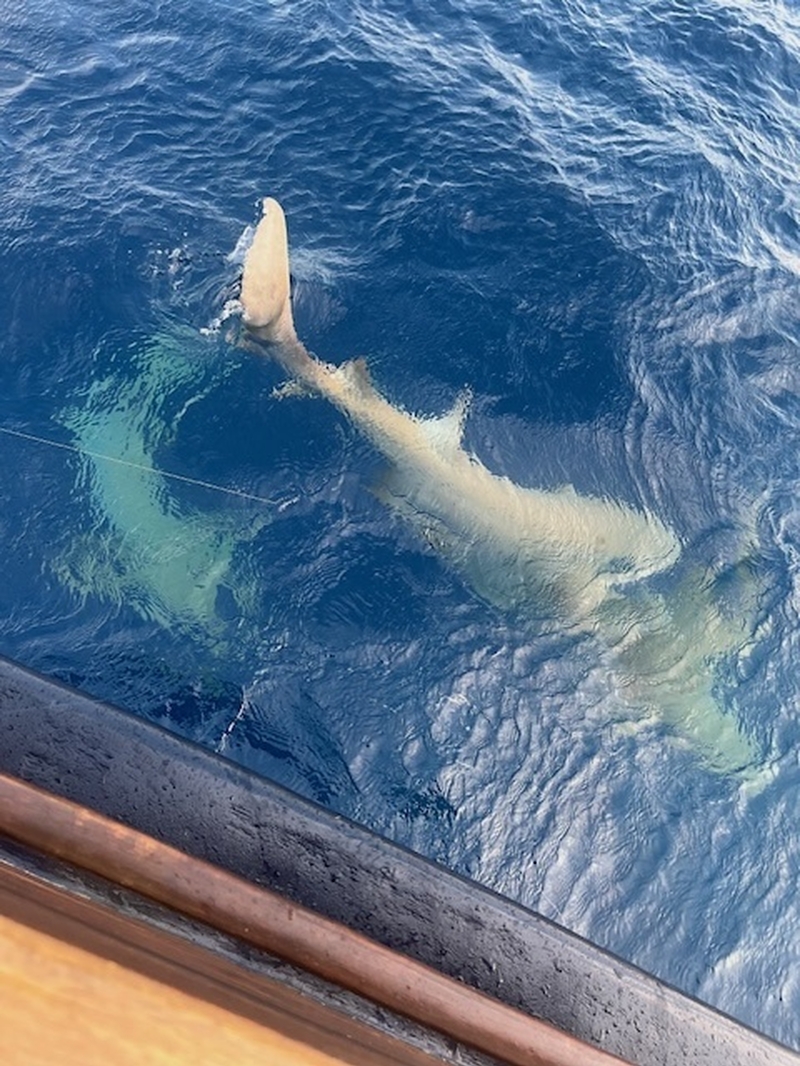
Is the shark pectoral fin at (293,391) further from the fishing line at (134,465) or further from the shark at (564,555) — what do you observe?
the fishing line at (134,465)

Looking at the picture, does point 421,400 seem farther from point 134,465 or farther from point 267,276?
point 134,465

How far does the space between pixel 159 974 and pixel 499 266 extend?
32.7 feet

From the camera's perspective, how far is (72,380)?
9031 mm

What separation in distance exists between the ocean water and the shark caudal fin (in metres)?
0.51

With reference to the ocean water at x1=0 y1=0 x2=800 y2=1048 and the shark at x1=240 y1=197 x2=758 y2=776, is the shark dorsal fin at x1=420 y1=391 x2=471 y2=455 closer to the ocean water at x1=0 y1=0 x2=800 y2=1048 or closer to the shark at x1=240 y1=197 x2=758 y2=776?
the shark at x1=240 y1=197 x2=758 y2=776

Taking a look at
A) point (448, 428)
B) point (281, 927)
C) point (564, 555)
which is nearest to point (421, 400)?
point (448, 428)

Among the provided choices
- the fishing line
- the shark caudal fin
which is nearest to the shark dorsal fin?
the fishing line

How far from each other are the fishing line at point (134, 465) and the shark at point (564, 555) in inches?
49.8

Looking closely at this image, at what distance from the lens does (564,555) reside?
854cm

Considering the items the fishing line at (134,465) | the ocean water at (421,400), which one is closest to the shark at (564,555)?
the ocean water at (421,400)

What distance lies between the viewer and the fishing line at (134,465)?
8.62 metres

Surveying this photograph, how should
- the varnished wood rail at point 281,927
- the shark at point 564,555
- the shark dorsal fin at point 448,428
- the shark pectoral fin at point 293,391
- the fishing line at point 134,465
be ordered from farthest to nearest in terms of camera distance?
the shark pectoral fin at point 293,391 < the shark dorsal fin at point 448,428 < the fishing line at point 134,465 < the shark at point 564,555 < the varnished wood rail at point 281,927

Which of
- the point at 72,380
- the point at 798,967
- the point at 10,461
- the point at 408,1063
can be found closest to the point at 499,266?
the point at 72,380

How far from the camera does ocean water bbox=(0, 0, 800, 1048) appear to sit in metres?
7.65
